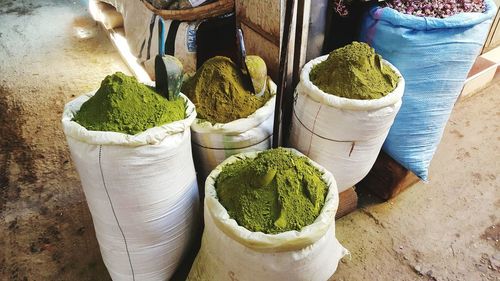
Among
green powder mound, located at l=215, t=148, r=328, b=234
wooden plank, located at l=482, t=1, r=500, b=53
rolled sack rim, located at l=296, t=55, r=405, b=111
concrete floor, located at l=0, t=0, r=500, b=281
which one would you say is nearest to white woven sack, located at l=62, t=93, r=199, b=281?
green powder mound, located at l=215, t=148, r=328, b=234

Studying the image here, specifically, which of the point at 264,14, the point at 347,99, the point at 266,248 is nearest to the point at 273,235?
the point at 266,248

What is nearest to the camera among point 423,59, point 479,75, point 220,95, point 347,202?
point 220,95

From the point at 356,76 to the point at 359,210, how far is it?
0.85m

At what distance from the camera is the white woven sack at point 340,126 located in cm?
153

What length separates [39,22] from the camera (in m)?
3.81

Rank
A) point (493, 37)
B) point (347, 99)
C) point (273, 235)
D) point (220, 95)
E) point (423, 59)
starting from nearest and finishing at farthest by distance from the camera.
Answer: point (273, 235)
point (347, 99)
point (220, 95)
point (423, 59)
point (493, 37)

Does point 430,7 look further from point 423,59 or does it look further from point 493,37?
point 493,37

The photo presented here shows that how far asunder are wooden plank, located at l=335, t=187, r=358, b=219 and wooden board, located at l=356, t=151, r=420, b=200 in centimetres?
17

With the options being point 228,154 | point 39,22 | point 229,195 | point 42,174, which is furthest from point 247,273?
point 39,22

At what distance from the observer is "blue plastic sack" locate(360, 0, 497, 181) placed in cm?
172

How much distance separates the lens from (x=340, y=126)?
5.16 feet

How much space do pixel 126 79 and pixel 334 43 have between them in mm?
1116

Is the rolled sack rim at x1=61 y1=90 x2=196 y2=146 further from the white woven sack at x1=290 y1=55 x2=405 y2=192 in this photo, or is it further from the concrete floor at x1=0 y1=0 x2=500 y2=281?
the concrete floor at x1=0 y1=0 x2=500 y2=281

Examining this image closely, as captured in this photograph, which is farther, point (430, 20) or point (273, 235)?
point (430, 20)
